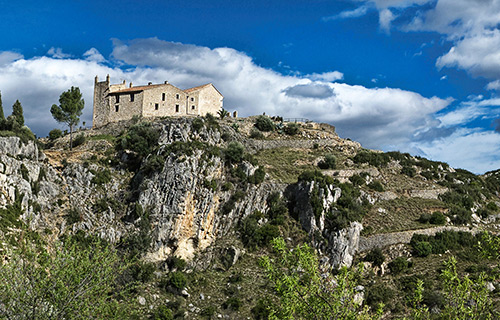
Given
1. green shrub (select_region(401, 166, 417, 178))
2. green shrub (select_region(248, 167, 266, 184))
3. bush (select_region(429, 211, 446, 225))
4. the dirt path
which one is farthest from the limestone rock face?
green shrub (select_region(401, 166, 417, 178))

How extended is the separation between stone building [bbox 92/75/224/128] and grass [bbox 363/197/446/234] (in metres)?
40.0

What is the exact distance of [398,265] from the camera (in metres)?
54.5

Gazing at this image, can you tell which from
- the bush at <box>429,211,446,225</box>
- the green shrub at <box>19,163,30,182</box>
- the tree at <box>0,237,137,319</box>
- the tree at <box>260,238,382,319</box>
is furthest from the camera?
the bush at <box>429,211,446,225</box>

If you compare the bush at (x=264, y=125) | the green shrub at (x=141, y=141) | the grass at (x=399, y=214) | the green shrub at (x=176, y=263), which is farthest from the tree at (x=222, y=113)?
the green shrub at (x=176, y=263)

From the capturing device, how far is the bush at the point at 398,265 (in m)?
54.3

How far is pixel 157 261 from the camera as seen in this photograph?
177ft

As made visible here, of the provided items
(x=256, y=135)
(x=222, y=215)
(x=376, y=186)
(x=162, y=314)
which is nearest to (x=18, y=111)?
(x=222, y=215)

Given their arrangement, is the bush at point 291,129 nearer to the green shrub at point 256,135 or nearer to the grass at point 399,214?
the green shrub at point 256,135

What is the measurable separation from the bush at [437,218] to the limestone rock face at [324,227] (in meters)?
10.1

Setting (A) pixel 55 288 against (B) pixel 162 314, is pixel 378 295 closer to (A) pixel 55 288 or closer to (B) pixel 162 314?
(B) pixel 162 314

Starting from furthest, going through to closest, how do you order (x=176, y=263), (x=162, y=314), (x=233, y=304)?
(x=176, y=263) < (x=233, y=304) < (x=162, y=314)

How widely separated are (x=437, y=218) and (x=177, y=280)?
3354 cm

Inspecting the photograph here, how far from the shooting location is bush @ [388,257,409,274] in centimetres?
5431

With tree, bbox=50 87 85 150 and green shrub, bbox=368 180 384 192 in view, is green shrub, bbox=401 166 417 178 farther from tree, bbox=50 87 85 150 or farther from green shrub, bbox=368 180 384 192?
tree, bbox=50 87 85 150
